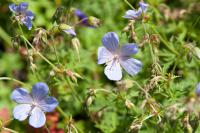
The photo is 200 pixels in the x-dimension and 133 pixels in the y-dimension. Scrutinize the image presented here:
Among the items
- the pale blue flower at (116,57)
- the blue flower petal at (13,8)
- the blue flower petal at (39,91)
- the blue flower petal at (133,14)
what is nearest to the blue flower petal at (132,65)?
the pale blue flower at (116,57)

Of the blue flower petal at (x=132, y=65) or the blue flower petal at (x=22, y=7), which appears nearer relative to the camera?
the blue flower petal at (x=132, y=65)

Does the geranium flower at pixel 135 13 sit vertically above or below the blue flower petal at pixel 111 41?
above

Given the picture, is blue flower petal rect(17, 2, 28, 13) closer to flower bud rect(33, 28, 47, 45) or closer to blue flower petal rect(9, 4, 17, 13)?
blue flower petal rect(9, 4, 17, 13)

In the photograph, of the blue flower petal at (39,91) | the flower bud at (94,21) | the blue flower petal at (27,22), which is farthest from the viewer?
the flower bud at (94,21)

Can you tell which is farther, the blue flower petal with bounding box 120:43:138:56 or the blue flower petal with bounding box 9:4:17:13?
the blue flower petal with bounding box 9:4:17:13

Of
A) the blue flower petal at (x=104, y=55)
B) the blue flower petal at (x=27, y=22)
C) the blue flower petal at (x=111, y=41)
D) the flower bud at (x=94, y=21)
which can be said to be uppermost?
the blue flower petal at (x=27, y=22)

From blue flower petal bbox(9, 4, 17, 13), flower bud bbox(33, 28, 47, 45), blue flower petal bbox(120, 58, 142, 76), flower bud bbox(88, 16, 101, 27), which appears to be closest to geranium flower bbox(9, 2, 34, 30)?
blue flower petal bbox(9, 4, 17, 13)

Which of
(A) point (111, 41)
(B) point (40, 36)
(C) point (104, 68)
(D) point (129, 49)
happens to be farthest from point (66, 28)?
(C) point (104, 68)

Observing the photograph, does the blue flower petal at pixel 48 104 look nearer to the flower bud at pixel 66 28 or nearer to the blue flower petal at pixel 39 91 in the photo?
the blue flower petal at pixel 39 91
